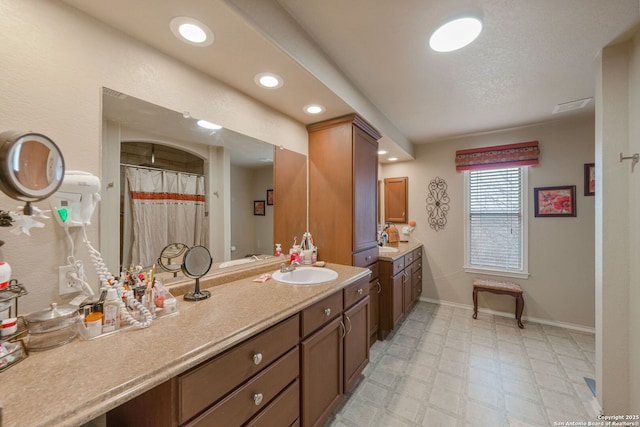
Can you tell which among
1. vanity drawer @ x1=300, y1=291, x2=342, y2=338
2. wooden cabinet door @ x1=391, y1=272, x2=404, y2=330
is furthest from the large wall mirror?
wooden cabinet door @ x1=391, y1=272, x2=404, y2=330

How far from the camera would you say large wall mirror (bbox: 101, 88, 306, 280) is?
44.5 inches

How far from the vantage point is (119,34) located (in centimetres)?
111

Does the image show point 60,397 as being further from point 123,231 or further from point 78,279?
point 123,231

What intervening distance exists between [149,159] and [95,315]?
2.57ft

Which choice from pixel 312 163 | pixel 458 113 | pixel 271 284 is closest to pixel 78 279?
pixel 271 284

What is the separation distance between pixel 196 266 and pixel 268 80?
1.21m

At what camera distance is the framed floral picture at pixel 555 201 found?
270 centimetres

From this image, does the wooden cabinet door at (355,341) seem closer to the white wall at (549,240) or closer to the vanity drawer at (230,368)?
the vanity drawer at (230,368)

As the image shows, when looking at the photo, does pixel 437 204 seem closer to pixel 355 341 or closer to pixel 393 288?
pixel 393 288

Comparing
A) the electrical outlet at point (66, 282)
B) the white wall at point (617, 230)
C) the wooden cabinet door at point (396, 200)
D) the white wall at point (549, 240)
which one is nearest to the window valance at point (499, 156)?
the white wall at point (549, 240)

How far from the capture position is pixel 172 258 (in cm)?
133

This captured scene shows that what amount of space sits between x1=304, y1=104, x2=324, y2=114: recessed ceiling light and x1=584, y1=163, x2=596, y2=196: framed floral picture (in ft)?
9.88

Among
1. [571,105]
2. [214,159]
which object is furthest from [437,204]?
[214,159]

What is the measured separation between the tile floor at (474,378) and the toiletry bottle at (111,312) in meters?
1.37
